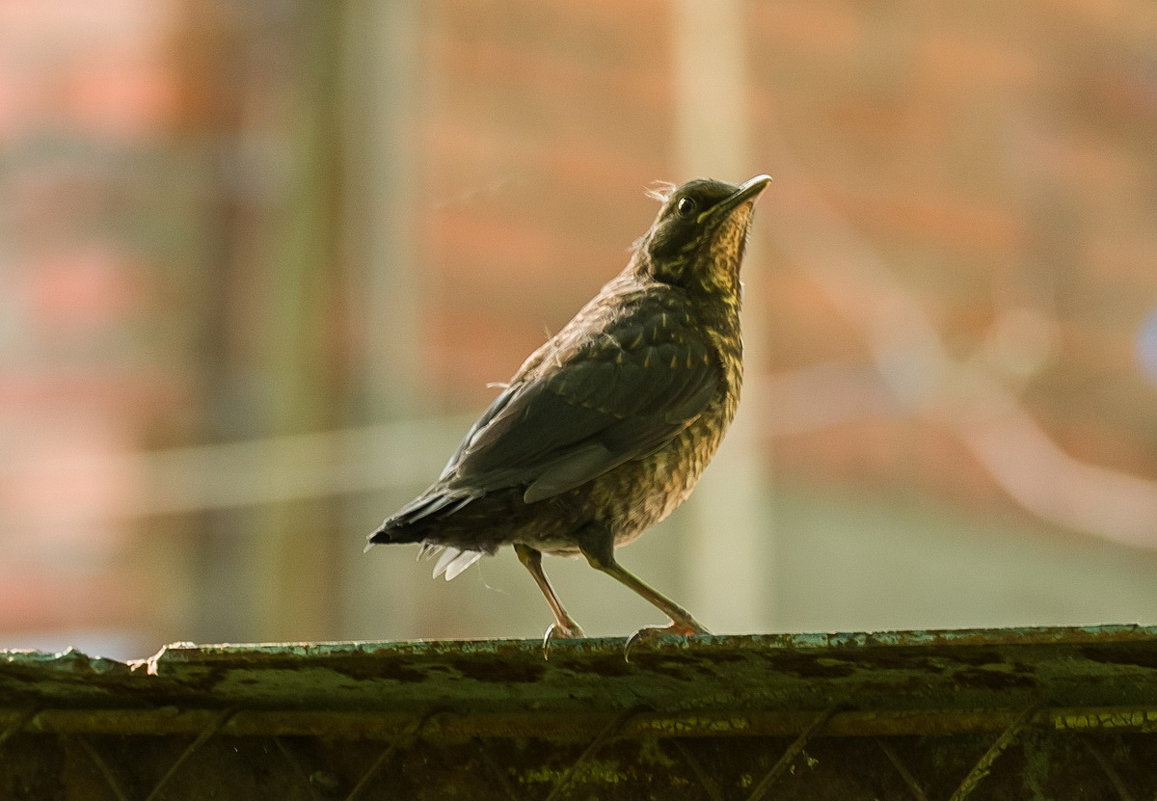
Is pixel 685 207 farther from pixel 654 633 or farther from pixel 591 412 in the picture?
pixel 654 633

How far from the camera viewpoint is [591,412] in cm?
346

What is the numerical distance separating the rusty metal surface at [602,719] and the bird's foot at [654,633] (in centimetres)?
2

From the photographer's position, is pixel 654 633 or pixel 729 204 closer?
pixel 654 633

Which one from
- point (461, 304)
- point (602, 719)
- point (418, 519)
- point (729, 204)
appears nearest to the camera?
point (602, 719)

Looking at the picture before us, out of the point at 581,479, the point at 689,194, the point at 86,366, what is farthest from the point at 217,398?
the point at 581,479

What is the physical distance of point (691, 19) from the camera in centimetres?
873

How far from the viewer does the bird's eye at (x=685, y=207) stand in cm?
396

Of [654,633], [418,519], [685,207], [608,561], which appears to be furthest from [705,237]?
[654,633]

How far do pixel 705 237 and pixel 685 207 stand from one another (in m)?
0.08

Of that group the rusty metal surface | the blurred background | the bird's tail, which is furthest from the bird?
the blurred background

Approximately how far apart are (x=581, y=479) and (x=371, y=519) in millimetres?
5145

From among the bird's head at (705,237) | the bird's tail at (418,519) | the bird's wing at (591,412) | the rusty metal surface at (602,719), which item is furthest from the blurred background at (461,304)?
the rusty metal surface at (602,719)

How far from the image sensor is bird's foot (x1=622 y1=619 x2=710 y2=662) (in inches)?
94.5

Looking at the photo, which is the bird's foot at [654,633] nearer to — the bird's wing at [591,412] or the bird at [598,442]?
the bird at [598,442]
